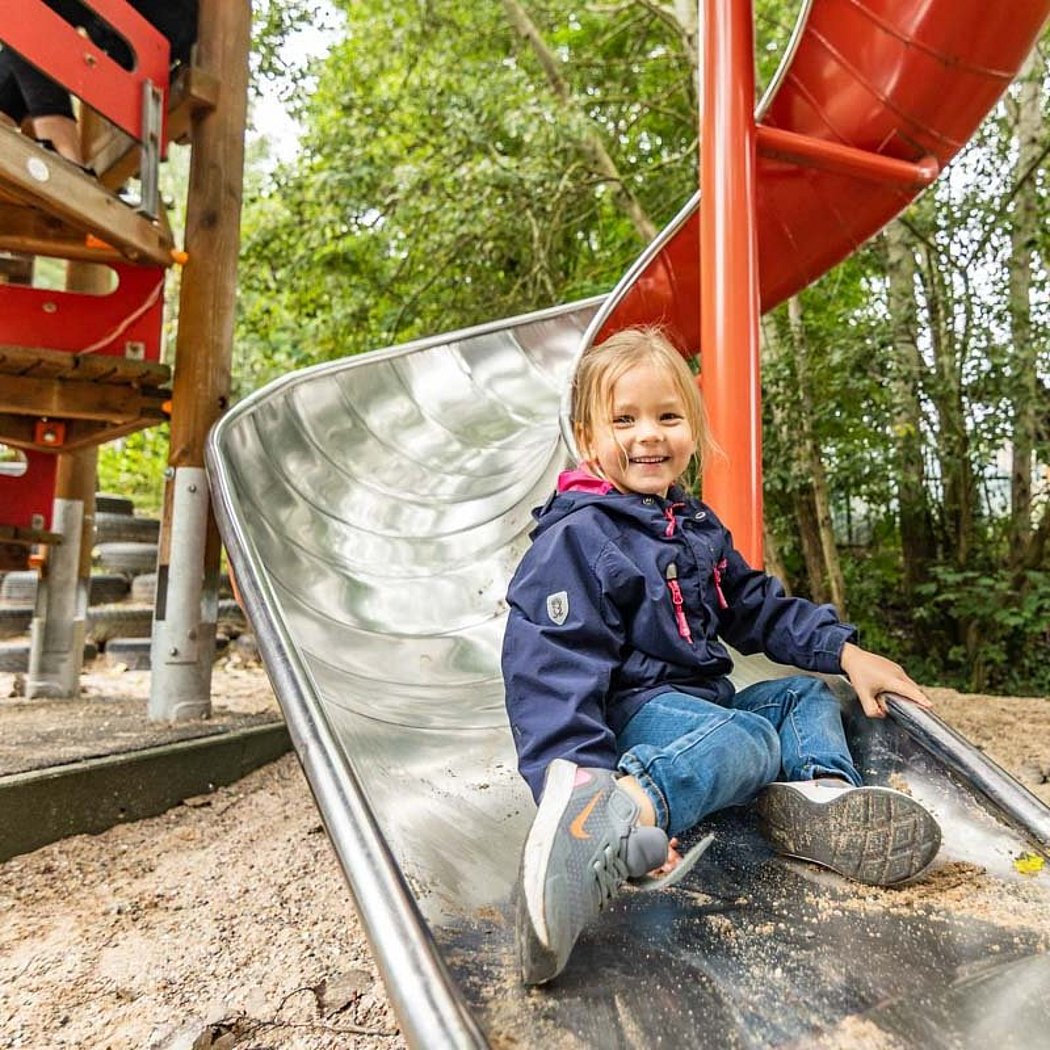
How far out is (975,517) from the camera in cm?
504

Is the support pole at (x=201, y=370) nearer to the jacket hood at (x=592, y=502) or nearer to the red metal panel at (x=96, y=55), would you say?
the red metal panel at (x=96, y=55)

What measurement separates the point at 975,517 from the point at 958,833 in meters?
4.48

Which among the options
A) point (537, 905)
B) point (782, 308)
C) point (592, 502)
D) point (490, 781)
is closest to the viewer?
point (537, 905)

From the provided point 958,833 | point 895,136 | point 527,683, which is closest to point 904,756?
point 958,833

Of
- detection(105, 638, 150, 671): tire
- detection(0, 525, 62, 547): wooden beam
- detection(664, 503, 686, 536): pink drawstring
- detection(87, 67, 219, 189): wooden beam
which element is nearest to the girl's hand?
detection(664, 503, 686, 536): pink drawstring

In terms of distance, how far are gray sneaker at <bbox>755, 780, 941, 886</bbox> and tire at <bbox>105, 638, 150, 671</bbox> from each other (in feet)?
12.2

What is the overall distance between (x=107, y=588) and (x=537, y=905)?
464 cm

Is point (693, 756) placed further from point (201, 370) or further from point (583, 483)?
point (201, 370)

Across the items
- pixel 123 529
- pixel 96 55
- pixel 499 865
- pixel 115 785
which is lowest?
pixel 115 785

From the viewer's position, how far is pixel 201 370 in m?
2.57

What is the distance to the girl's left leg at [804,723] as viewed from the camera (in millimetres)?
1114

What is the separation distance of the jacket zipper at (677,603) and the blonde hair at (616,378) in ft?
A: 0.77

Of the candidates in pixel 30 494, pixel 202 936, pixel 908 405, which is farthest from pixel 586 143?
pixel 202 936

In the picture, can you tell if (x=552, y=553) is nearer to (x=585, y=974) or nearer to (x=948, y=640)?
(x=585, y=974)
